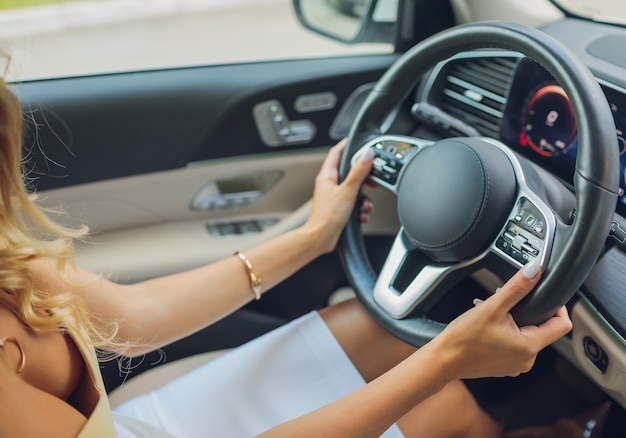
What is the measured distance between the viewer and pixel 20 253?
0.81m

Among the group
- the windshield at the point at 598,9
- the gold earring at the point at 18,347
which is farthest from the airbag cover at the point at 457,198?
the gold earring at the point at 18,347

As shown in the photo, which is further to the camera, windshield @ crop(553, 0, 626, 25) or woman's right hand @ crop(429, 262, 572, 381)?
windshield @ crop(553, 0, 626, 25)

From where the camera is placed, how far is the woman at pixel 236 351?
77 centimetres

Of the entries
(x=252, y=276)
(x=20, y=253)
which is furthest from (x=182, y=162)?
(x=20, y=253)

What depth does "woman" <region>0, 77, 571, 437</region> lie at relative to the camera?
77cm

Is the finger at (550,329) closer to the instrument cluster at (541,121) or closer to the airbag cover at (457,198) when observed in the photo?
the airbag cover at (457,198)

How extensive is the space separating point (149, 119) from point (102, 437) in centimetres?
83

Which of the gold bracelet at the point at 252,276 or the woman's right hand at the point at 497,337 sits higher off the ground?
the woman's right hand at the point at 497,337

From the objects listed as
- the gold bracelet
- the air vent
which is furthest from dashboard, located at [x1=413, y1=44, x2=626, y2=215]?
the gold bracelet

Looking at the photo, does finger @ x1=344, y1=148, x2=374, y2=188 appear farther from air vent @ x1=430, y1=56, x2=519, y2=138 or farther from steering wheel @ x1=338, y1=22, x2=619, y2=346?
air vent @ x1=430, y1=56, x2=519, y2=138

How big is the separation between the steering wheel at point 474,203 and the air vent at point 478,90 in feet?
0.76

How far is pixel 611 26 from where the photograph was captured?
1146 millimetres

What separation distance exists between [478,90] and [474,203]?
0.44 meters

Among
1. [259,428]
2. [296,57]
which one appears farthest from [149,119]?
[259,428]
